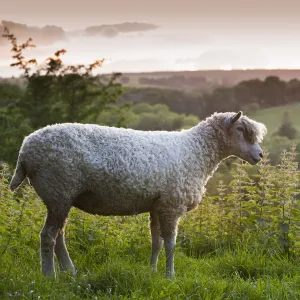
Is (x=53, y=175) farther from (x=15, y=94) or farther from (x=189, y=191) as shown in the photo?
(x=15, y=94)

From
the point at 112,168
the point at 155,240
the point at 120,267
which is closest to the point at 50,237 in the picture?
the point at 120,267

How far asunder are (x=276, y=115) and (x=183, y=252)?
32897 mm

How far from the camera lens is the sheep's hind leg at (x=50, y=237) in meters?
5.96

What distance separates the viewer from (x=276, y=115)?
3922cm

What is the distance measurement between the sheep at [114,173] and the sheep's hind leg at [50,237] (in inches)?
0.4

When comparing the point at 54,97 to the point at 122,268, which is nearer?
the point at 122,268

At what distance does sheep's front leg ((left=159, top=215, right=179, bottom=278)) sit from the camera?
6.39 m

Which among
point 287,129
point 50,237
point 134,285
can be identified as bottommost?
point 287,129

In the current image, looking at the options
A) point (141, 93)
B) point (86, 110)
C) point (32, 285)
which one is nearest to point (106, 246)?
point (32, 285)

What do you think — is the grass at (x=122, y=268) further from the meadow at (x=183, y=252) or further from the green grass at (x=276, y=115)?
the green grass at (x=276, y=115)

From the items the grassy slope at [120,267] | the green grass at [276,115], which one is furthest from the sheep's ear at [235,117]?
the green grass at [276,115]

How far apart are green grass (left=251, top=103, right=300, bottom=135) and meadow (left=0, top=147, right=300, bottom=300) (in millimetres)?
27845

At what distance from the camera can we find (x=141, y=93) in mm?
36875

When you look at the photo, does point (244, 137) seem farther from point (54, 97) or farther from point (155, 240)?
point (54, 97)
